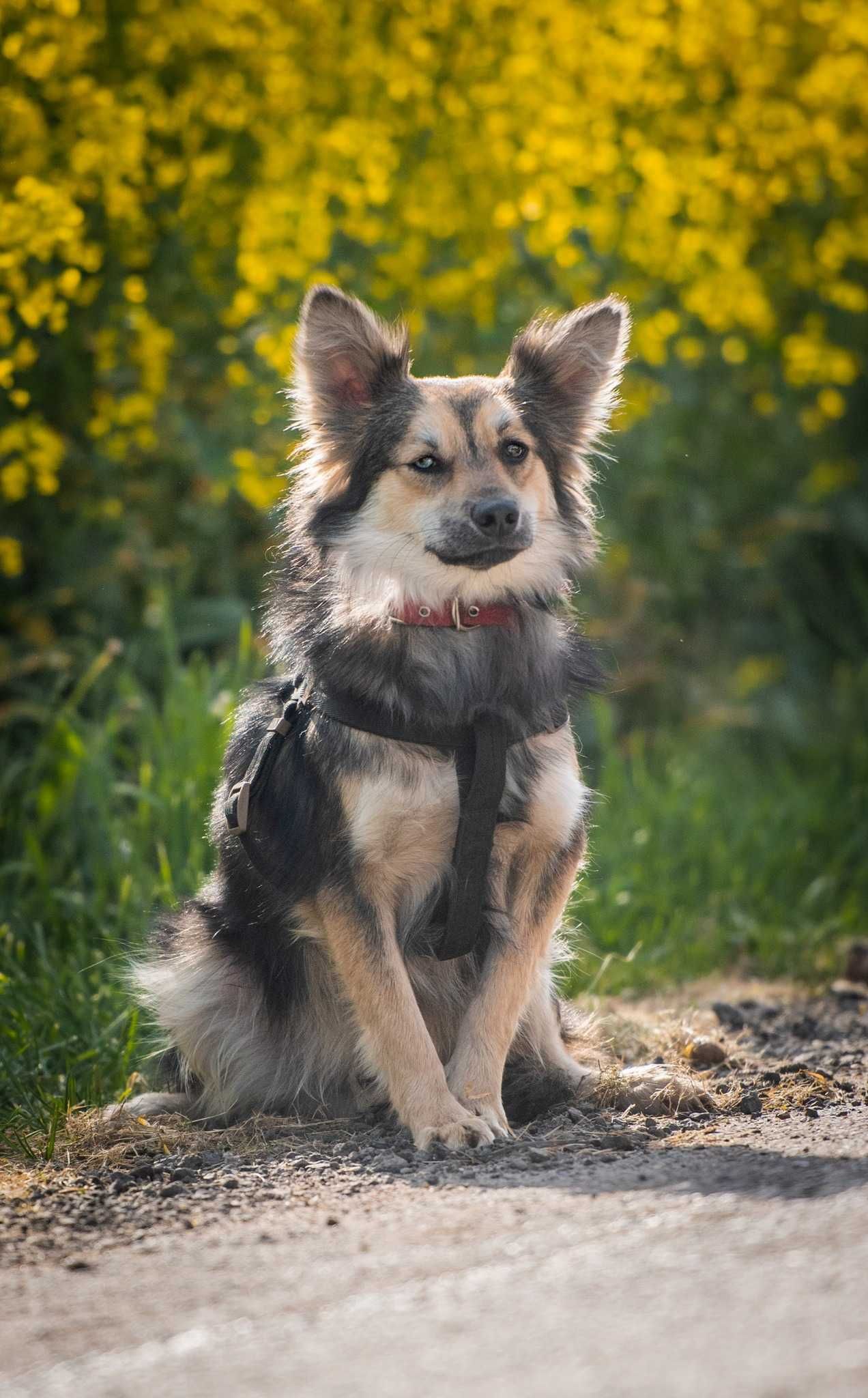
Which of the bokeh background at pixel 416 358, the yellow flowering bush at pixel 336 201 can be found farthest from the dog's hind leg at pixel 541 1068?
the yellow flowering bush at pixel 336 201

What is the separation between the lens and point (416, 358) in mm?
6301

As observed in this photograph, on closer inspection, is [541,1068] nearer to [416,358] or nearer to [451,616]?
[451,616]

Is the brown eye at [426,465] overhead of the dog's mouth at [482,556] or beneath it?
overhead

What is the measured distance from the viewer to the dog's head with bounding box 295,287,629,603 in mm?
3543

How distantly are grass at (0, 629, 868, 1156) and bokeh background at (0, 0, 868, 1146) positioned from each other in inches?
0.7

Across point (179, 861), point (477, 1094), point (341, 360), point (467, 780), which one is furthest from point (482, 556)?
point (179, 861)

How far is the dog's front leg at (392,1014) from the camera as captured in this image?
326 centimetres

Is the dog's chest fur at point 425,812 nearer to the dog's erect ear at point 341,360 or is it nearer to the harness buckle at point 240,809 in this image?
the harness buckle at point 240,809

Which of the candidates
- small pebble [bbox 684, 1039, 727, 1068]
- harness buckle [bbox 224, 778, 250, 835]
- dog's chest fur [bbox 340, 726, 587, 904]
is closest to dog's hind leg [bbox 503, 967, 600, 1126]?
small pebble [bbox 684, 1039, 727, 1068]

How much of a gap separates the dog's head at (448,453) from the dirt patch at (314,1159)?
1.26 m

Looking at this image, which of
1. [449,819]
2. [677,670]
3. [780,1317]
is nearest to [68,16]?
[449,819]

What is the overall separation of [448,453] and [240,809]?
977 millimetres

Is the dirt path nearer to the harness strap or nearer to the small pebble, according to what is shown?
the small pebble

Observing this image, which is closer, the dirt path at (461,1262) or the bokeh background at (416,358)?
the dirt path at (461,1262)
